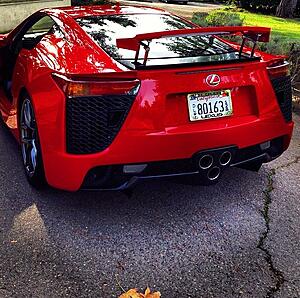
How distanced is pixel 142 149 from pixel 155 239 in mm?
605

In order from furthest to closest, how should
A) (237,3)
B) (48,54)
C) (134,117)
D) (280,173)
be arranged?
(237,3) < (280,173) < (48,54) < (134,117)

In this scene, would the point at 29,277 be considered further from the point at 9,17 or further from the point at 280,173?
the point at 9,17

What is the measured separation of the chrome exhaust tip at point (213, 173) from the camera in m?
3.01

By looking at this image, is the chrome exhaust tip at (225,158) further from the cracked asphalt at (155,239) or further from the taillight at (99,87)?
the taillight at (99,87)

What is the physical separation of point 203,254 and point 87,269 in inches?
28.0

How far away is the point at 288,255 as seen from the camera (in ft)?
9.32

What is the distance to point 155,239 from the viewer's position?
9.67ft

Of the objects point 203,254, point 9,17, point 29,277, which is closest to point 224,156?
point 203,254

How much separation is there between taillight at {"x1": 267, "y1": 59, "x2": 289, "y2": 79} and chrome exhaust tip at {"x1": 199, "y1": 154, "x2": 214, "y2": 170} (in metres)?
0.77

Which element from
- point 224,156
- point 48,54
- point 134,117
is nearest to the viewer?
point 134,117

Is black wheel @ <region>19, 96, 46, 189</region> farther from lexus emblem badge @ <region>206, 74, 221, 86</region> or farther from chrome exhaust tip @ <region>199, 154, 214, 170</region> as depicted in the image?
lexus emblem badge @ <region>206, 74, 221, 86</region>

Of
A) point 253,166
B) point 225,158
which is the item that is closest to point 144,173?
point 225,158

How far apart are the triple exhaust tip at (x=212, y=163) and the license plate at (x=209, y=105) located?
0.82 feet

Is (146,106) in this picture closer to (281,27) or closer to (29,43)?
(29,43)
